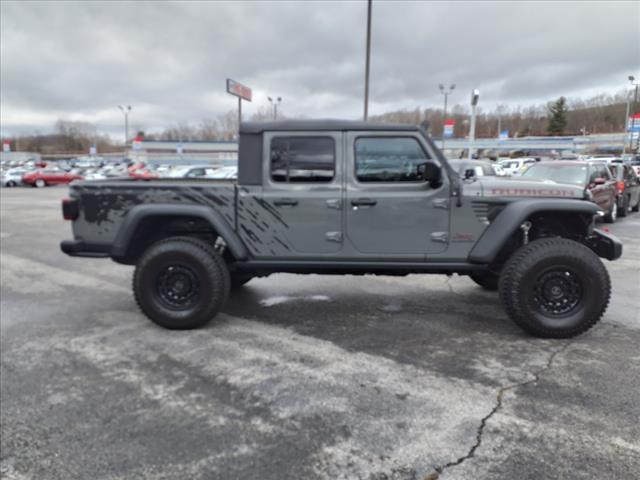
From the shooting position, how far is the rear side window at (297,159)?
4.48 metres

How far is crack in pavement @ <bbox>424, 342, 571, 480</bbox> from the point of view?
250cm

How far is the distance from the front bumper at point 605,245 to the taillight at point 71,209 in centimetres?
518

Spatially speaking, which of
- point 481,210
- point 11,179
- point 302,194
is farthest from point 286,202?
point 11,179

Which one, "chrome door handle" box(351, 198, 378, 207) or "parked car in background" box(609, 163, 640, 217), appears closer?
"chrome door handle" box(351, 198, 378, 207)

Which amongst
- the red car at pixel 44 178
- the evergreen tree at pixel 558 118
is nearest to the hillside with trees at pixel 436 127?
the evergreen tree at pixel 558 118

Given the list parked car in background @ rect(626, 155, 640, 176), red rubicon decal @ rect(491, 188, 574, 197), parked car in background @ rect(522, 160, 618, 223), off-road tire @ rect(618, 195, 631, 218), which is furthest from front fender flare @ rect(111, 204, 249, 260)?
parked car in background @ rect(626, 155, 640, 176)

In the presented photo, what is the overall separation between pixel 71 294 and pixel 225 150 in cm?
6043

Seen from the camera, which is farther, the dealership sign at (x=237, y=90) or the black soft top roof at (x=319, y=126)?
the dealership sign at (x=237, y=90)

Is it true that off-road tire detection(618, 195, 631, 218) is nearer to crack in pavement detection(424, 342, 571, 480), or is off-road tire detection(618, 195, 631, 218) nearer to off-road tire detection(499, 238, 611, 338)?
off-road tire detection(499, 238, 611, 338)

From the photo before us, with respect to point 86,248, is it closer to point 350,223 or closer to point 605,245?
point 350,223

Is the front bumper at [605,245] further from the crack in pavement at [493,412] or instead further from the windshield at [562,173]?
the windshield at [562,173]

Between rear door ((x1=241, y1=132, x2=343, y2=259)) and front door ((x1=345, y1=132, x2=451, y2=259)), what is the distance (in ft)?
0.49

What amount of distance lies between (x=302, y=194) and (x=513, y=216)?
1955mm

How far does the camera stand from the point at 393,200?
4344 millimetres
